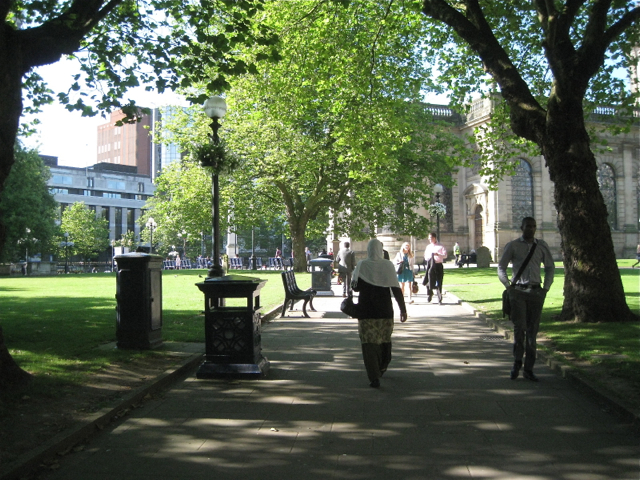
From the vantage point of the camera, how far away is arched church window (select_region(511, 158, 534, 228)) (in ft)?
155

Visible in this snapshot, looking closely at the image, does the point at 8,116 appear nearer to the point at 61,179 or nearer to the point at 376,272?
the point at 376,272

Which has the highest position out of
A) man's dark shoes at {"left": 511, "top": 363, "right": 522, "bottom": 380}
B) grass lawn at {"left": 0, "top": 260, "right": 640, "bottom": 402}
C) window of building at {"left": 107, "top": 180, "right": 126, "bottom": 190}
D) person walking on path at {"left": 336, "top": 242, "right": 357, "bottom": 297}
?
window of building at {"left": 107, "top": 180, "right": 126, "bottom": 190}

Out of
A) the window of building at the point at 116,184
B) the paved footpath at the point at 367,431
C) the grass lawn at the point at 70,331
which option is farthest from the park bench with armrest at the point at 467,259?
the window of building at the point at 116,184

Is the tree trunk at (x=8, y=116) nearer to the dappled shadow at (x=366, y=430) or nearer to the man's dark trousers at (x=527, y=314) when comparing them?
the dappled shadow at (x=366, y=430)

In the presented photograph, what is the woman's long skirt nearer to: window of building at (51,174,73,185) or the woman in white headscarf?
the woman in white headscarf

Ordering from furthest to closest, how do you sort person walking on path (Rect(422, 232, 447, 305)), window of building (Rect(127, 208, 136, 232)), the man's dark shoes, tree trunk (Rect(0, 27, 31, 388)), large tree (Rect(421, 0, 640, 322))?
window of building (Rect(127, 208, 136, 232)) < person walking on path (Rect(422, 232, 447, 305)) < large tree (Rect(421, 0, 640, 322)) < the man's dark shoes < tree trunk (Rect(0, 27, 31, 388))

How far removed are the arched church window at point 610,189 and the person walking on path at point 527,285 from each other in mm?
48855

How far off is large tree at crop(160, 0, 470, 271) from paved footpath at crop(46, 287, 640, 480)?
10180 mm

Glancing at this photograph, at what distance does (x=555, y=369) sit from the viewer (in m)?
8.05

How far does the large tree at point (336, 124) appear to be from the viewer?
54.7 feet

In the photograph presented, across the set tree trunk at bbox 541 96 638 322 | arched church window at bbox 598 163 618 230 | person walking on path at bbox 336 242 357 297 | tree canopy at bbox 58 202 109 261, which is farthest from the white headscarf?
tree canopy at bbox 58 202 109 261

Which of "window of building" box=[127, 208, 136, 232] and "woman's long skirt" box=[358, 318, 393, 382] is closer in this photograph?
"woman's long skirt" box=[358, 318, 393, 382]

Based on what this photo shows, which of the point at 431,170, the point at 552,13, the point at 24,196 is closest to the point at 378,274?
the point at 552,13

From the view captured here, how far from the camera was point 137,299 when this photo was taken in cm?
876
